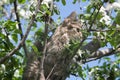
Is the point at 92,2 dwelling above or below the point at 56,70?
above

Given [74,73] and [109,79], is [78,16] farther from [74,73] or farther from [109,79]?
[109,79]

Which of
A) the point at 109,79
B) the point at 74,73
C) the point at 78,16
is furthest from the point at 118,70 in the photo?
the point at 78,16

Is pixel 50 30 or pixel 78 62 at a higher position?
pixel 50 30

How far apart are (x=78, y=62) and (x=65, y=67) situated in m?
0.29

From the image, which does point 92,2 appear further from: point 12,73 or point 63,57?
point 12,73

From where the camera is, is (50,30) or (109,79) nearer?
(50,30)

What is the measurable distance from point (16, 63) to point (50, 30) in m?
0.67

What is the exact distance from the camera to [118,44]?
5.26 m

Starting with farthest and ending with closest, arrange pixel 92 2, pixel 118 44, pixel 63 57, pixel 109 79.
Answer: pixel 109 79, pixel 118 44, pixel 63 57, pixel 92 2

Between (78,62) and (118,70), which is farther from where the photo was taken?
(118,70)

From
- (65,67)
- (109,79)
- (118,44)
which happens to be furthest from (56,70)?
(109,79)

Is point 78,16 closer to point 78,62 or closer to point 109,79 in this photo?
point 78,62

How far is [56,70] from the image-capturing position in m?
5.02

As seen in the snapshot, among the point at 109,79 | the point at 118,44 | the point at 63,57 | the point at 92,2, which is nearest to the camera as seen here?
the point at 92,2
